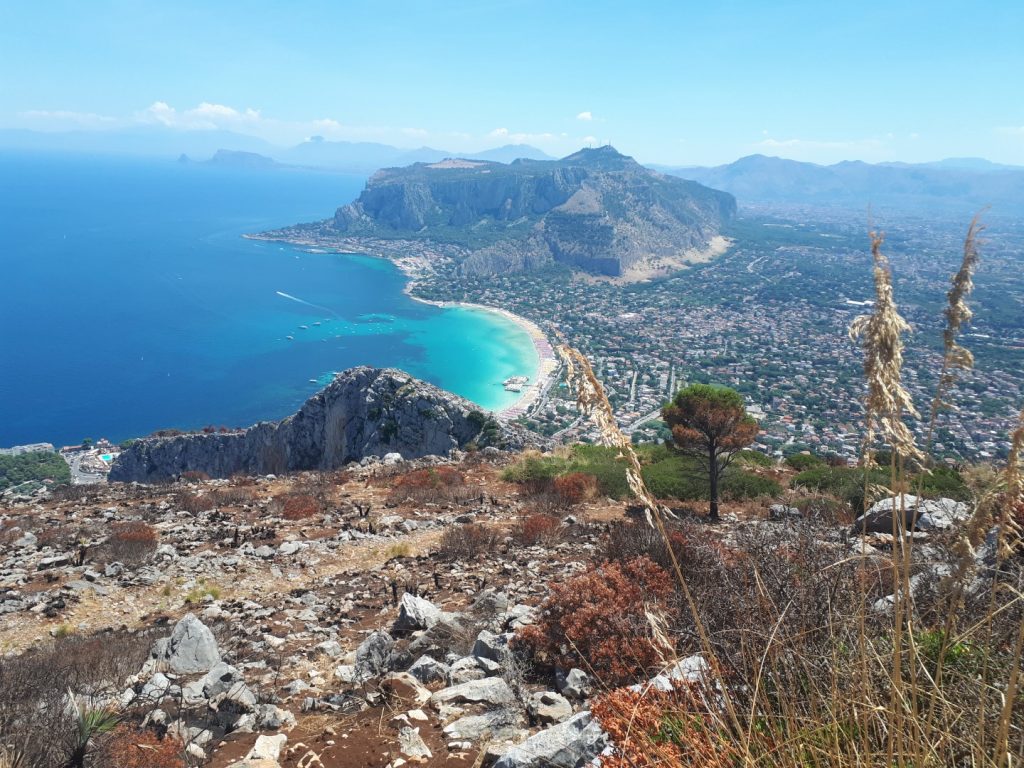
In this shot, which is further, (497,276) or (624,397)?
(497,276)

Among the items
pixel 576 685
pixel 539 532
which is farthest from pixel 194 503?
pixel 576 685

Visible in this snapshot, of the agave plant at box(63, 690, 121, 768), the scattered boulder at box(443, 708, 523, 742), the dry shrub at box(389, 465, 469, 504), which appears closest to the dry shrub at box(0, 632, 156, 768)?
the agave plant at box(63, 690, 121, 768)

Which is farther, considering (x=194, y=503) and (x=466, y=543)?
(x=194, y=503)

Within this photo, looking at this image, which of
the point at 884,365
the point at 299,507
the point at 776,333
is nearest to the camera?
the point at 884,365

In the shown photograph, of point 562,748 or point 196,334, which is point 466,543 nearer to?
A: point 562,748

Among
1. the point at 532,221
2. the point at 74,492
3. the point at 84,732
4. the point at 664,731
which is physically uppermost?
the point at 532,221

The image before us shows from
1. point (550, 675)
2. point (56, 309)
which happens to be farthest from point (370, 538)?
point (56, 309)

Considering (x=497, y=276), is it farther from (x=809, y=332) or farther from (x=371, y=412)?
(x=371, y=412)
